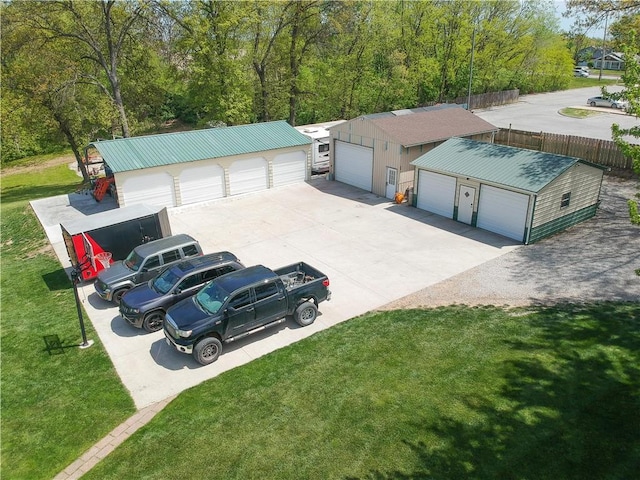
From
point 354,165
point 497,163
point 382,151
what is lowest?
point 354,165

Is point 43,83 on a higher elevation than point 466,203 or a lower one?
higher

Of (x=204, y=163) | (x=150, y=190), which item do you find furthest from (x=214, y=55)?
(x=150, y=190)

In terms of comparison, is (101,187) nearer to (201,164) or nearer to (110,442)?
(201,164)

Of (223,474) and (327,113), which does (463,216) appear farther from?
(327,113)

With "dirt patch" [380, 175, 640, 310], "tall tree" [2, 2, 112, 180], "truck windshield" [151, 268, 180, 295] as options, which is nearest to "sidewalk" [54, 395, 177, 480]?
"truck windshield" [151, 268, 180, 295]

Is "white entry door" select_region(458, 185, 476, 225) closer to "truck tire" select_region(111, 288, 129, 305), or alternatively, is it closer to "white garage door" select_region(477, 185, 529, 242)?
"white garage door" select_region(477, 185, 529, 242)

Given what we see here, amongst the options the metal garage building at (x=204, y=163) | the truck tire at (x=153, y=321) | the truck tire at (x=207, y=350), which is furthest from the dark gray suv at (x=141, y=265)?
the metal garage building at (x=204, y=163)

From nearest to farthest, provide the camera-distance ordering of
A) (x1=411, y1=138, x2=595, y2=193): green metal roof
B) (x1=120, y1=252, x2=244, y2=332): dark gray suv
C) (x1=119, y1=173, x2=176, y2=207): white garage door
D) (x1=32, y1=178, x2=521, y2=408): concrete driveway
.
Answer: (x1=32, y1=178, x2=521, y2=408): concrete driveway < (x1=120, y1=252, x2=244, y2=332): dark gray suv < (x1=411, y1=138, x2=595, y2=193): green metal roof < (x1=119, y1=173, x2=176, y2=207): white garage door
